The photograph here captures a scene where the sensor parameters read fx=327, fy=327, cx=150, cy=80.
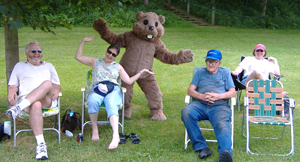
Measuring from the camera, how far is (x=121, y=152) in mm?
4273

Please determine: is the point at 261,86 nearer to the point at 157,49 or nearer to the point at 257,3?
the point at 157,49

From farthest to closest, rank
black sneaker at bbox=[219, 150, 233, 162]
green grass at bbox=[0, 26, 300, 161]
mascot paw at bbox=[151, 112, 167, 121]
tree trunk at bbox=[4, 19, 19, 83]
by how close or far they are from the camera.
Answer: mascot paw at bbox=[151, 112, 167, 121]
tree trunk at bbox=[4, 19, 19, 83]
green grass at bbox=[0, 26, 300, 161]
black sneaker at bbox=[219, 150, 233, 162]

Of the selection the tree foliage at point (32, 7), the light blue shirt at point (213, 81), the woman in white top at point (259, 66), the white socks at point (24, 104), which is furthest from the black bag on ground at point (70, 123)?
the woman in white top at point (259, 66)

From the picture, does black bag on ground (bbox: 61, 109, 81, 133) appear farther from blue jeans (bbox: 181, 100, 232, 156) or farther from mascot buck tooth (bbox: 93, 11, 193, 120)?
blue jeans (bbox: 181, 100, 232, 156)

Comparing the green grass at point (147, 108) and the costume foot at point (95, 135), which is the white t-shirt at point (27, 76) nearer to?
the green grass at point (147, 108)

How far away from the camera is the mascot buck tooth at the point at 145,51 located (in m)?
5.60

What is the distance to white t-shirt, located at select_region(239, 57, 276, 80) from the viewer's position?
254 inches

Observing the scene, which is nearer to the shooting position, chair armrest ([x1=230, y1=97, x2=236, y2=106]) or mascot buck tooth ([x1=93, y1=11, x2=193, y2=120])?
chair armrest ([x1=230, y1=97, x2=236, y2=106])

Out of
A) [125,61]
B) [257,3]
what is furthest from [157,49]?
[257,3]

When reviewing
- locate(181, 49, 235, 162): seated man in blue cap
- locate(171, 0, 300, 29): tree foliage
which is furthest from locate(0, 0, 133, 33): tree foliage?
locate(171, 0, 300, 29): tree foliage

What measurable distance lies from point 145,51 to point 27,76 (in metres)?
1.98

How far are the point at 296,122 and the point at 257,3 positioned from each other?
2439 cm

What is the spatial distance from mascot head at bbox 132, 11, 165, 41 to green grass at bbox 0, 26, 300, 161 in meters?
1.47

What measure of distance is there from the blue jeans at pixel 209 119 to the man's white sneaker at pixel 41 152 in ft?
5.97
